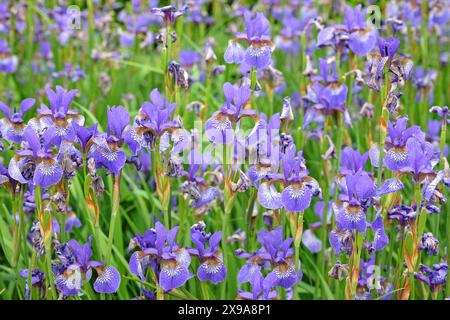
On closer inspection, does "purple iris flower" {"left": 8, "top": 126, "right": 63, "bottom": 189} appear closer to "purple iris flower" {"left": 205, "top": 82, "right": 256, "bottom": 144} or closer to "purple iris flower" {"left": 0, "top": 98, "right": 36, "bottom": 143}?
"purple iris flower" {"left": 0, "top": 98, "right": 36, "bottom": 143}

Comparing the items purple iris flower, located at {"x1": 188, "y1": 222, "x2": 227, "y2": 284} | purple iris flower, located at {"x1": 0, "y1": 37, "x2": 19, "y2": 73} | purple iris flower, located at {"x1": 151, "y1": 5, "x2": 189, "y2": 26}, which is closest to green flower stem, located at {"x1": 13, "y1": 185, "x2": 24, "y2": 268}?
purple iris flower, located at {"x1": 188, "y1": 222, "x2": 227, "y2": 284}

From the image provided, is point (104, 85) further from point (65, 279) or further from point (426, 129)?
point (65, 279)

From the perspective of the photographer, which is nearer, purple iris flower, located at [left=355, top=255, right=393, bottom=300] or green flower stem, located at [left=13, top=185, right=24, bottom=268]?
green flower stem, located at [left=13, top=185, right=24, bottom=268]

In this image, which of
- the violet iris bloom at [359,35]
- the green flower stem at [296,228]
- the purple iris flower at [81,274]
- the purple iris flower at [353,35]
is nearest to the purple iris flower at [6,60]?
the purple iris flower at [353,35]

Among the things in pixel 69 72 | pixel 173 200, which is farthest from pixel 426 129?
pixel 69 72

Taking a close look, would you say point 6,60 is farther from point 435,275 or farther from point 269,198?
point 435,275

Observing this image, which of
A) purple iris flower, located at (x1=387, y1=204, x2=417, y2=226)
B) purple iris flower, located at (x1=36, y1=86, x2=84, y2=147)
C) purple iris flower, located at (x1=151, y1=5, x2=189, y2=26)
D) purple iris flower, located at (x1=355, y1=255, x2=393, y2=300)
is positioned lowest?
purple iris flower, located at (x1=355, y1=255, x2=393, y2=300)
